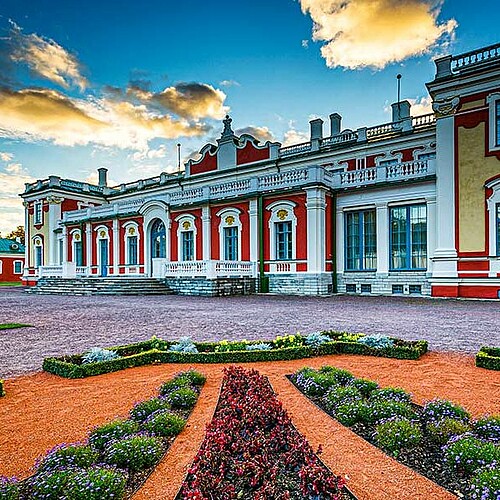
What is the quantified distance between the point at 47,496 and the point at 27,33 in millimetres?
12669

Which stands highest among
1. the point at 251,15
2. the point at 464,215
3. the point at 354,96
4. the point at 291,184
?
the point at 251,15

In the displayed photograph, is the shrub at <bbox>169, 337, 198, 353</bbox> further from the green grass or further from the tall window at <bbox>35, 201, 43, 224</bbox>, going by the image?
the tall window at <bbox>35, 201, 43, 224</bbox>

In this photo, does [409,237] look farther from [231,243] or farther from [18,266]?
[18,266]

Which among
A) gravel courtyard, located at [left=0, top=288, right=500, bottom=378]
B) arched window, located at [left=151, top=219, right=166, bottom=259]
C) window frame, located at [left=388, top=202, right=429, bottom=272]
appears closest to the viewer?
gravel courtyard, located at [left=0, top=288, right=500, bottom=378]

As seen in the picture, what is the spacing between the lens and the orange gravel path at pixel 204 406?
8.87 ft

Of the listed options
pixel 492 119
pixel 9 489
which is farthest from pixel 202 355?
pixel 492 119

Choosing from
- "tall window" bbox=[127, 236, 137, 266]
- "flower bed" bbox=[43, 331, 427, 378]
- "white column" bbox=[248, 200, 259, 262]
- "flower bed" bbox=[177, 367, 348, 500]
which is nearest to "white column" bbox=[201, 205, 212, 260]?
"white column" bbox=[248, 200, 259, 262]

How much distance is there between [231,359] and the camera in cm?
579

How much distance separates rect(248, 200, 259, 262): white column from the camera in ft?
67.1

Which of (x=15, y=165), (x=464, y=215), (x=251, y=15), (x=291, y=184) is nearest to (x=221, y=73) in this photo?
(x=251, y=15)

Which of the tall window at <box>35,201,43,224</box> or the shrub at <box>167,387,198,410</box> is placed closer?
the shrub at <box>167,387,198,410</box>

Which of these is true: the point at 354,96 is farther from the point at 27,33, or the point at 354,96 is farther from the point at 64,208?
the point at 64,208

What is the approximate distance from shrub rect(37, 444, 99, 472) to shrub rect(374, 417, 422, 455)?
6.87ft

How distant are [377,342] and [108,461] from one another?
15.0 feet
